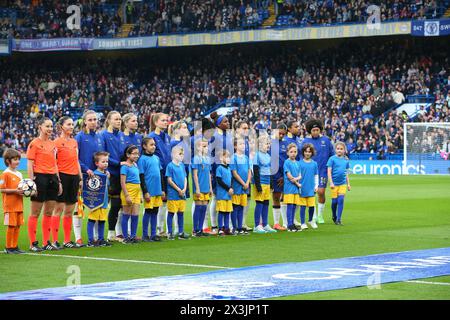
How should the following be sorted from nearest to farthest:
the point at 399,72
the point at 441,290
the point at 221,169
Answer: the point at 441,290, the point at 221,169, the point at 399,72

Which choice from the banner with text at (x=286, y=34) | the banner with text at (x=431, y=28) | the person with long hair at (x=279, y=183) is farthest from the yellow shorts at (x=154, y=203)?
the banner with text at (x=286, y=34)

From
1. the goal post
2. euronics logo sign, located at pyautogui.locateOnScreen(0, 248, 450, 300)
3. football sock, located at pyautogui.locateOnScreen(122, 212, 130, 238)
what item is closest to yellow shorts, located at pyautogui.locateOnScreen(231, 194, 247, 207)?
football sock, located at pyautogui.locateOnScreen(122, 212, 130, 238)

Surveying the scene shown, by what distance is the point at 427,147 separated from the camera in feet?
122

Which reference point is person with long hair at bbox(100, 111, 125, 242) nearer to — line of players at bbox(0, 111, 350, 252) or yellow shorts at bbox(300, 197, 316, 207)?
line of players at bbox(0, 111, 350, 252)

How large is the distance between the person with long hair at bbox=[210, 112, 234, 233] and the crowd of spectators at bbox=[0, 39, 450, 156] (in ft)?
70.2

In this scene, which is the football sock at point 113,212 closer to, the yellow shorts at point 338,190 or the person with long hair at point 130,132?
the person with long hair at point 130,132

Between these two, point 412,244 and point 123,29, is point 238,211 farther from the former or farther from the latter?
point 123,29

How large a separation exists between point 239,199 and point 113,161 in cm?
260

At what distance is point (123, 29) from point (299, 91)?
42.4ft

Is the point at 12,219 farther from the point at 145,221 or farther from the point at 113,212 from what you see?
the point at 145,221

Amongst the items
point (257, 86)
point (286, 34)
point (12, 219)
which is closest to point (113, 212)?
point (12, 219)

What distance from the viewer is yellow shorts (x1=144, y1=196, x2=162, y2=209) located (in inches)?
553

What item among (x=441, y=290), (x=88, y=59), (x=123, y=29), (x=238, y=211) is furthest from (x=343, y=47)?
(x=441, y=290)

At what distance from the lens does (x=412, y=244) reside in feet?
44.9
